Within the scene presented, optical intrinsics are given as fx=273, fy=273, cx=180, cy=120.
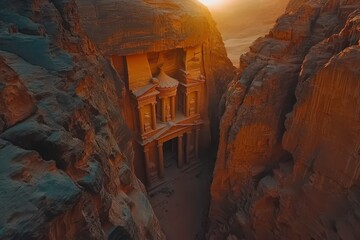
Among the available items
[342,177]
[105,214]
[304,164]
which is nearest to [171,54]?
[304,164]

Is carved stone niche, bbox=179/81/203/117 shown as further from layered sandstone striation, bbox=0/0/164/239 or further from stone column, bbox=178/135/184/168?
layered sandstone striation, bbox=0/0/164/239

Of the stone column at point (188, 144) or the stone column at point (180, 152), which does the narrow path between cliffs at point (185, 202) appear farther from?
the stone column at point (188, 144)

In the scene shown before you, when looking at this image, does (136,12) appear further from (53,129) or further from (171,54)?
(53,129)

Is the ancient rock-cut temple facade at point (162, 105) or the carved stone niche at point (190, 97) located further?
the carved stone niche at point (190, 97)

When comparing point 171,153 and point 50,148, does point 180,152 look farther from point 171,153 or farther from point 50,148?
point 50,148

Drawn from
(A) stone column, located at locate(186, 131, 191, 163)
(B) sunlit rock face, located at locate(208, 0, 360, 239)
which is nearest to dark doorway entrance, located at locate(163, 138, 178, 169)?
(A) stone column, located at locate(186, 131, 191, 163)

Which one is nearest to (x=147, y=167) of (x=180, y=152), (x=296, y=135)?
(x=180, y=152)

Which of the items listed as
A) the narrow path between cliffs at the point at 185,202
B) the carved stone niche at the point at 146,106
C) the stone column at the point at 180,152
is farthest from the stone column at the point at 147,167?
the stone column at the point at 180,152
